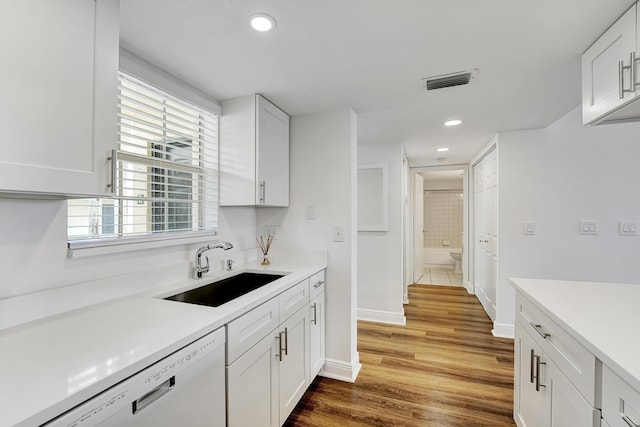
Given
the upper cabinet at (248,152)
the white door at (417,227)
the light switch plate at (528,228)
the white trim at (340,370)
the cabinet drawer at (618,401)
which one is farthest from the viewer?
the white door at (417,227)

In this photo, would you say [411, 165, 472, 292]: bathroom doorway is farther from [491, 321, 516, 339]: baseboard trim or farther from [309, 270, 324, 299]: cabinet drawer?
[309, 270, 324, 299]: cabinet drawer

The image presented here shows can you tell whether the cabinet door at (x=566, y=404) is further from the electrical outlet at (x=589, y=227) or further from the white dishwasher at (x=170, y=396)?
the electrical outlet at (x=589, y=227)

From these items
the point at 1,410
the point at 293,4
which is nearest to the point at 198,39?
the point at 293,4

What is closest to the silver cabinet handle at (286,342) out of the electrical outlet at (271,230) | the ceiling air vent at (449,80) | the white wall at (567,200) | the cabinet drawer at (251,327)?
the cabinet drawer at (251,327)

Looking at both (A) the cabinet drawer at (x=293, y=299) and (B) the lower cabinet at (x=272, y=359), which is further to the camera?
(A) the cabinet drawer at (x=293, y=299)

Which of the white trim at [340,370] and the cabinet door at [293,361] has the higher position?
the cabinet door at [293,361]

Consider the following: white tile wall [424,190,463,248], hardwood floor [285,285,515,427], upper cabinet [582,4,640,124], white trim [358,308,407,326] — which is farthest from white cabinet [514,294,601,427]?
white tile wall [424,190,463,248]

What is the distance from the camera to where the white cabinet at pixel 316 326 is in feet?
6.70

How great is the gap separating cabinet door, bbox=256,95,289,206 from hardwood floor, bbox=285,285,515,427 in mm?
1502

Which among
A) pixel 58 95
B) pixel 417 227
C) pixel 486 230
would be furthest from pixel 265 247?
pixel 417 227

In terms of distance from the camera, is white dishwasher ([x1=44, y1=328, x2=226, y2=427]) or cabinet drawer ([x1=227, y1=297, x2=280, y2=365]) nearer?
white dishwasher ([x1=44, y1=328, x2=226, y2=427])

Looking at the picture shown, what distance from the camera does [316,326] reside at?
84.5 inches

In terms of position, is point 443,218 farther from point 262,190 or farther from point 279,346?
point 279,346

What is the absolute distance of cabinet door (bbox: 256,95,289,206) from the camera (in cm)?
205
